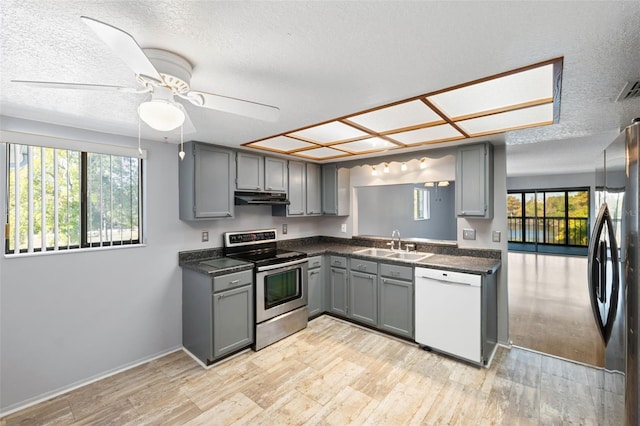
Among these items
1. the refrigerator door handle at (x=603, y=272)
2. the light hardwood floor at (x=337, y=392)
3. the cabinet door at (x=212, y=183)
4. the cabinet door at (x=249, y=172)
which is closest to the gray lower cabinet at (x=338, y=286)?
the light hardwood floor at (x=337, y=392)

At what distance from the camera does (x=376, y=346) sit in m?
3.14

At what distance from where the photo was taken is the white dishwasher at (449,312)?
2682 mm

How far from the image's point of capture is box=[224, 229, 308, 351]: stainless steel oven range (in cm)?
309

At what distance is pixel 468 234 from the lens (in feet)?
11.0

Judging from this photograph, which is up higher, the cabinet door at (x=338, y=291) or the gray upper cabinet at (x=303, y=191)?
the gray upper cabinet at (x=303, y=191)

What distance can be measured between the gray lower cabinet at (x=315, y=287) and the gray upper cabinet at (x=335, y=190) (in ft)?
2.80

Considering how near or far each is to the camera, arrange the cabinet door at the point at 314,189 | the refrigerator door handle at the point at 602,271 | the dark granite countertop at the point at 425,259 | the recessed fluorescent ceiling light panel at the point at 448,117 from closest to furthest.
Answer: the refrigerator door handle at the point at 602,271 → the recessed fluorescent ceiling light panel at the point at 448,117 → the dark granite countertop at the point at 425,259 → the cabinet door at the point at 314,189

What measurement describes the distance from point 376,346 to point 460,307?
3.30ft

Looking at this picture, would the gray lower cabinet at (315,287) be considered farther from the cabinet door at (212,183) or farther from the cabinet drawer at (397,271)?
the cabinet door at (212,183)

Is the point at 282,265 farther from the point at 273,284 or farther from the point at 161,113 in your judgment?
the point at 161,113

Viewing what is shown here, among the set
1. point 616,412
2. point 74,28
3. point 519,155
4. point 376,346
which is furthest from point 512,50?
point 519,155

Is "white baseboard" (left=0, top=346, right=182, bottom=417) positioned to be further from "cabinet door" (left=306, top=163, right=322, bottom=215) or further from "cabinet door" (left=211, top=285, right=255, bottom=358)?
"cabinet door" (left=306, top=163, right=322, bottom=215)

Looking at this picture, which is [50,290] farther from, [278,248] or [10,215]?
[278,248]

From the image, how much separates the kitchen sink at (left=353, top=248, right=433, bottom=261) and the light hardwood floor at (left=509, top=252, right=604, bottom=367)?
1.35 meters
